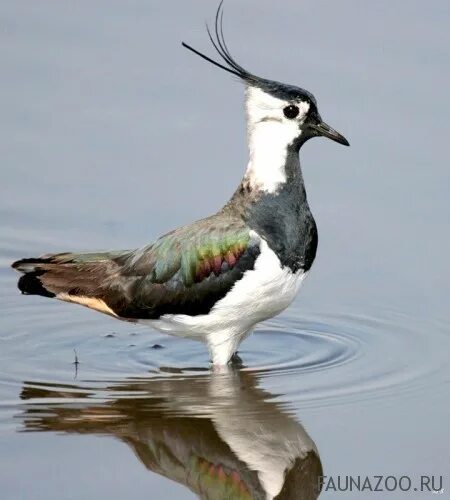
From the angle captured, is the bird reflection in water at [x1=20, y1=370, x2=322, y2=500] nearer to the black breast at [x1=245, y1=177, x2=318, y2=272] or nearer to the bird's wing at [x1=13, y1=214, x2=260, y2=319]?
the bird's wing at [x1=13, y1=214, x2=260, y2=319]

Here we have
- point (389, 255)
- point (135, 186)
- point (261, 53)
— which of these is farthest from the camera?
point (261, 53)

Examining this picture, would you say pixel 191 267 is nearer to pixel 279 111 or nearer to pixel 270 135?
pixel 270 135

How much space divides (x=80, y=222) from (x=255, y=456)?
4187 millimetres

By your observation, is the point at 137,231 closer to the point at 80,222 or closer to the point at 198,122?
the point at 80,222

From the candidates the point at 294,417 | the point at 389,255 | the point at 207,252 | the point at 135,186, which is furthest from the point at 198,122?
the point at 294,417

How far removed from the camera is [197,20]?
16.0 metres

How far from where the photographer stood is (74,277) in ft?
38.3

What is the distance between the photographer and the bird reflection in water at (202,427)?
9633 mm

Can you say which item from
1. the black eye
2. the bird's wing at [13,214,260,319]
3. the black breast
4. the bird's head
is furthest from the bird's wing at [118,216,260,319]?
the black eye

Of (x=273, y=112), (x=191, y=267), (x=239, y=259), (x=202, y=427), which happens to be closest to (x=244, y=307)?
Result: (x=239, y=259)

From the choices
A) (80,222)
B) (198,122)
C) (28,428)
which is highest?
(198,122)

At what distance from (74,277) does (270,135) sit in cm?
173

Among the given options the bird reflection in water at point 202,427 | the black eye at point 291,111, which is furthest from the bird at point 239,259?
the bird reflection in water at point 202,427

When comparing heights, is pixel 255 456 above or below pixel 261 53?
below
